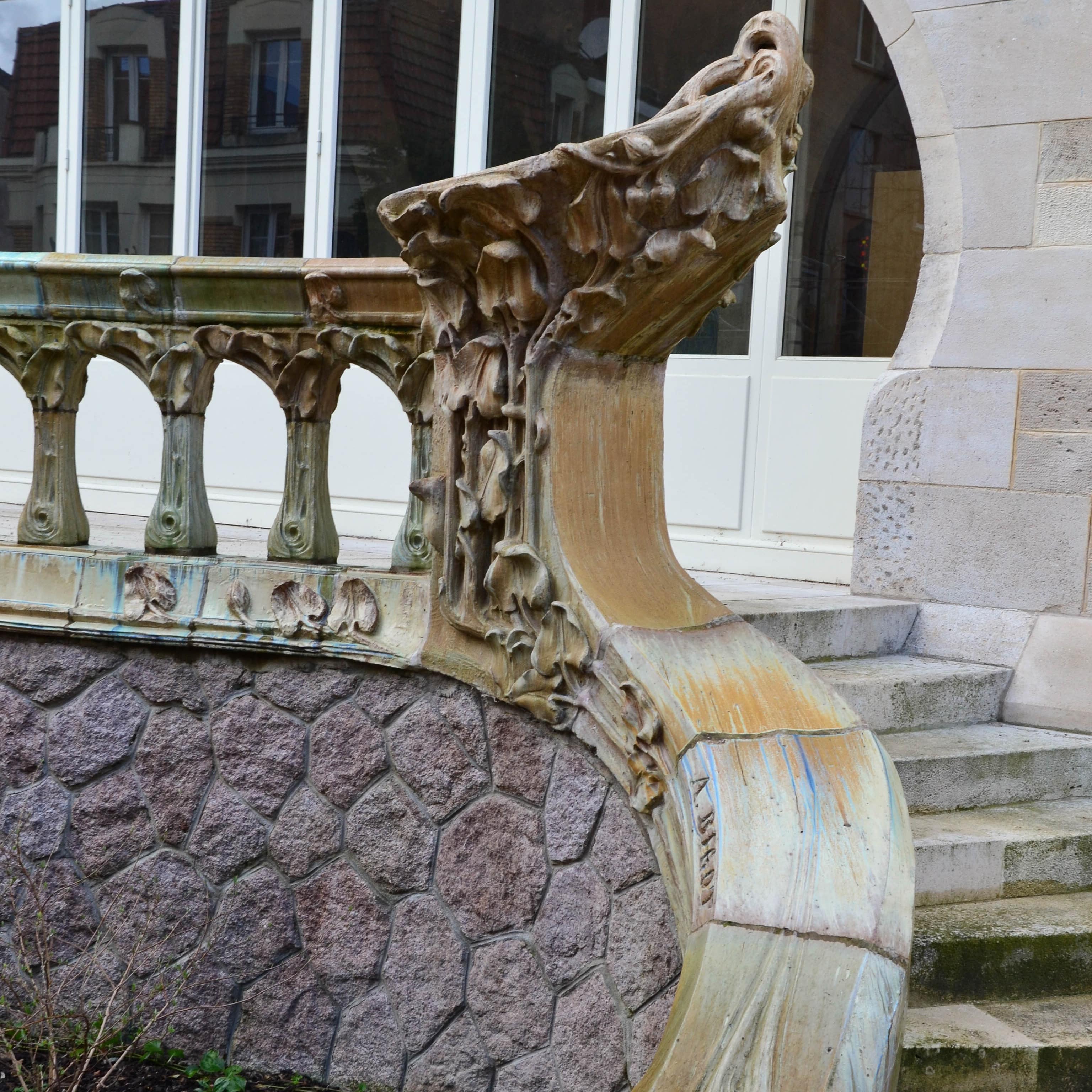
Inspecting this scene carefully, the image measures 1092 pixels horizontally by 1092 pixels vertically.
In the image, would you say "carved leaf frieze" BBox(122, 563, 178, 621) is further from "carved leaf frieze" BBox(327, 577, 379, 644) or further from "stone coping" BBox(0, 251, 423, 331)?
"stone coping" BBox(0, 251, 423, 331)

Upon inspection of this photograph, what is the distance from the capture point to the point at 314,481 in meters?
3.21

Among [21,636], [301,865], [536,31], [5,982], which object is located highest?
[536,31]

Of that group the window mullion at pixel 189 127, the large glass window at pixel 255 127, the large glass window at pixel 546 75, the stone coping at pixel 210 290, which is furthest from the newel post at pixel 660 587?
the window mullion at pixel 189 127

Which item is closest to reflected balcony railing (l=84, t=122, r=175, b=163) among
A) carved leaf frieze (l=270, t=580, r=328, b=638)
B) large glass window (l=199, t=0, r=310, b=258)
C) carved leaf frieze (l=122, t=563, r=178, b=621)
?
large glass window (l=199, t=0, r=310, b=258)

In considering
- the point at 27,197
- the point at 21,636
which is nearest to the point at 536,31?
A: the point at 27,197

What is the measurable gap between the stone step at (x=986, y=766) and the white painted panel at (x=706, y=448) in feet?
5.74

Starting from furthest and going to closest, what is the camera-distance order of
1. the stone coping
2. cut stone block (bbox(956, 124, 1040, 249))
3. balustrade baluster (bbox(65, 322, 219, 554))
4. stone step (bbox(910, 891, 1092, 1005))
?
cut stone block (bbox(956, 124, 1040, 249)) → balustrade baluster (bbox(65, 322, 219, 554)) → the stone coping → stone step (bbox(910, 891, 1092, 1005))

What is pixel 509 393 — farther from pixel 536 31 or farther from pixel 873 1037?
pixel 536 31

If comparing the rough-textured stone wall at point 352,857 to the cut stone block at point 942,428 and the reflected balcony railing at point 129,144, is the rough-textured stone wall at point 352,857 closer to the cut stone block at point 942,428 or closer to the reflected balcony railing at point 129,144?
the cut stone block at point 942,428

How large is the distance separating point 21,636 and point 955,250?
329cm

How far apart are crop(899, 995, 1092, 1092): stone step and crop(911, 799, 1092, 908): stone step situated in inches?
14.3

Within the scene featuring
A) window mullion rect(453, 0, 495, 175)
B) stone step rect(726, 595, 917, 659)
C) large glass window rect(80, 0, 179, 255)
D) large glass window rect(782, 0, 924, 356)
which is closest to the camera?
stone step rect(726, 595, 917, 659)

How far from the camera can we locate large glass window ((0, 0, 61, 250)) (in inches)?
294

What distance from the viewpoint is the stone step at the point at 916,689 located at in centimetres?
381
